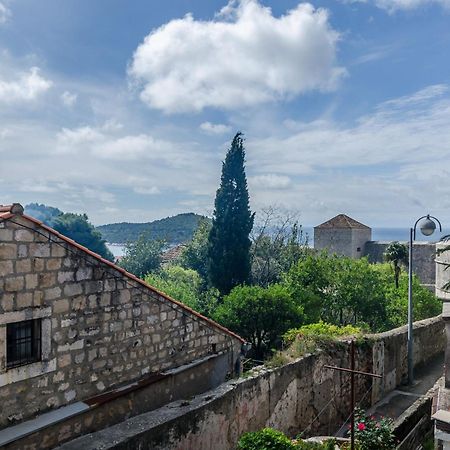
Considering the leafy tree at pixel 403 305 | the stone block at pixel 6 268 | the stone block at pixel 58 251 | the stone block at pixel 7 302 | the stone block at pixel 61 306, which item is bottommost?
the leafy tree at pixel 403 305

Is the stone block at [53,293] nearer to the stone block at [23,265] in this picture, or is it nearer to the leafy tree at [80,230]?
the stone block at [23,265]

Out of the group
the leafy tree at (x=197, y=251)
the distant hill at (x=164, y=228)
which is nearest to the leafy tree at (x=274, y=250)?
the leafy tree at (x=197, y=251)

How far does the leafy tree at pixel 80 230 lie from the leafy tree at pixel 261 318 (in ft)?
94.6

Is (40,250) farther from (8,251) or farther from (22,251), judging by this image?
(8,251)

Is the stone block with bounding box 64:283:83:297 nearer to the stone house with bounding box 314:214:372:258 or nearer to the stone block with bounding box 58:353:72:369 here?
the stone block with bounding box 58:353:72:369

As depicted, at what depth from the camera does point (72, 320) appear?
672 centimetres

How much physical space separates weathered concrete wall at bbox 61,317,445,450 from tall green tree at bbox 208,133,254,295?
41.9 feet

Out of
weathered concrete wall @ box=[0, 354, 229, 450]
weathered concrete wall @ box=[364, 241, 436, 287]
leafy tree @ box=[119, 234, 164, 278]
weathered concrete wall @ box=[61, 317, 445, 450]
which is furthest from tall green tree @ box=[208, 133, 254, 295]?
weathered concrete wall @ box=[364, 241, 436, 287]

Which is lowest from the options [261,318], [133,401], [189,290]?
[189,290]

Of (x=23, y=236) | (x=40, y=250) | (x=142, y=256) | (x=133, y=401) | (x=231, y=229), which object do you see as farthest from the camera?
(x=142, y=256)

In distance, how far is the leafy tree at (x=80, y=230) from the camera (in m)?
44.1

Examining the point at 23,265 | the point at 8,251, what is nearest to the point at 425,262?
the point at 23,265

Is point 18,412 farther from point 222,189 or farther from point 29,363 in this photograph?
point 222,189

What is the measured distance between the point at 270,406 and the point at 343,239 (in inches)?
1576
